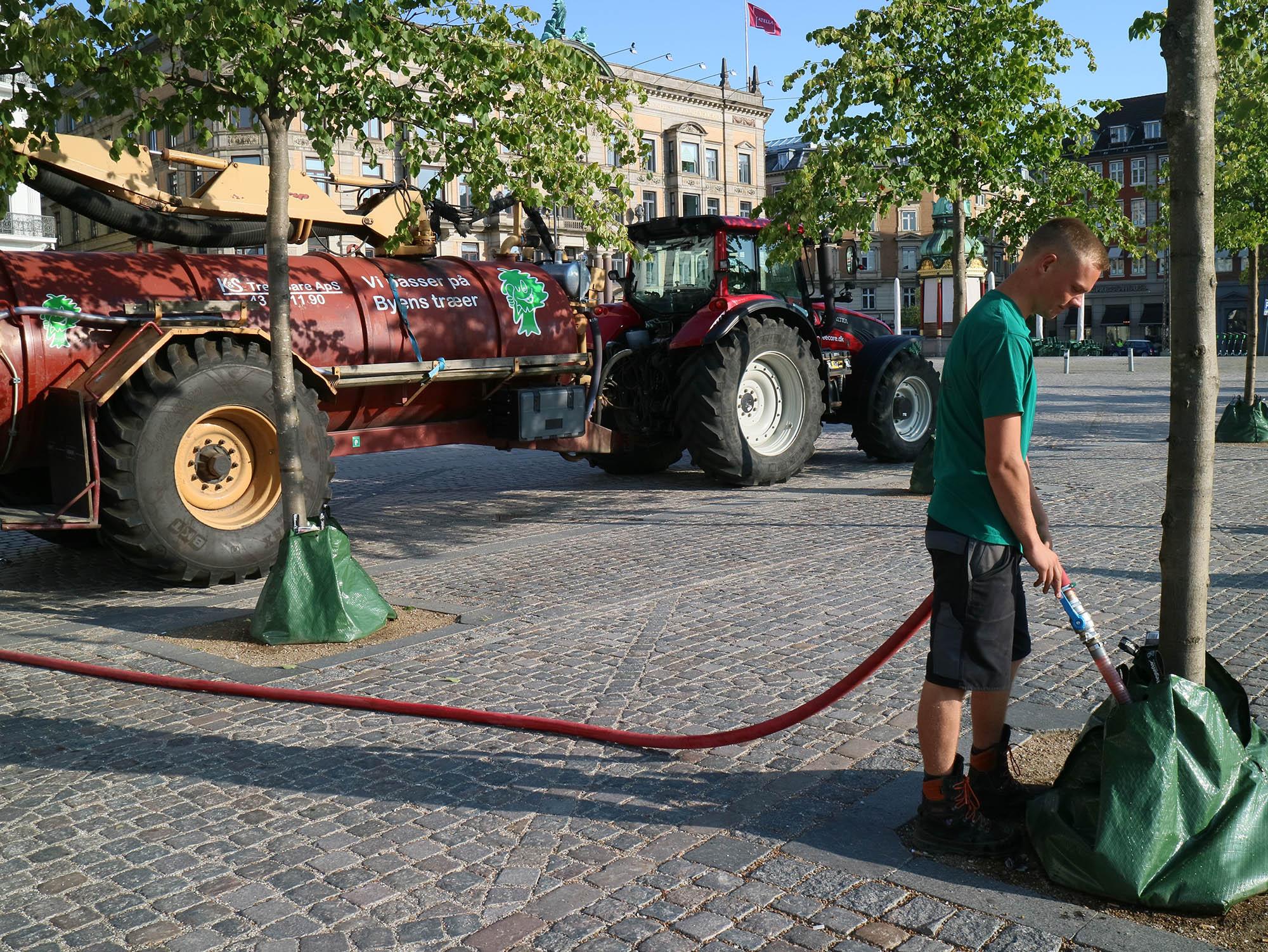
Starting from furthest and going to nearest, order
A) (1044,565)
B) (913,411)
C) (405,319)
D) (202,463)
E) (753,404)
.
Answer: (913,411) → (753,404) → (405,319) → (202,463) → (1044,565)

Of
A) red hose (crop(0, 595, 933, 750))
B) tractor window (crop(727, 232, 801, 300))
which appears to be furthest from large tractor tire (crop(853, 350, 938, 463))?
red hose (crop(0, 595, 933, 750))

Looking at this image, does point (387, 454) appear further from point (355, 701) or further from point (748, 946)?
point (748, 946)

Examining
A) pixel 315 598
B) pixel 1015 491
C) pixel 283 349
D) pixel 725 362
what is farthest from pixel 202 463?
pixel 1015 491

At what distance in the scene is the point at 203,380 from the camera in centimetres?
777

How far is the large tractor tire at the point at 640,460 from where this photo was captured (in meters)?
13.5

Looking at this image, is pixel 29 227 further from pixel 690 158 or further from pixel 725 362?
pixel 725 362

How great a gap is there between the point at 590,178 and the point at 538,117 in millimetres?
889

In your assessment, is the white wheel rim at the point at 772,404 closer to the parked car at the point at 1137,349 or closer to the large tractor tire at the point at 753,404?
the large tractor tire at the point at 753,404

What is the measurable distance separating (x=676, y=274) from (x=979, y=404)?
9.45 metres

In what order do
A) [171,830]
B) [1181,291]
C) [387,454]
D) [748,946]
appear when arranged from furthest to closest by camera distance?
[387,454] → [171,830] → [1181,291] → [748,946]

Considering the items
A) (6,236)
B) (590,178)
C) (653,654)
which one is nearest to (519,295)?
(590,178)

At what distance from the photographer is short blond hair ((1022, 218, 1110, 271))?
11.6 feet

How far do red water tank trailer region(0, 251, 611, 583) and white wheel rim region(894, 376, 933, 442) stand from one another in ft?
18.7

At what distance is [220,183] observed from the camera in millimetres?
9281
